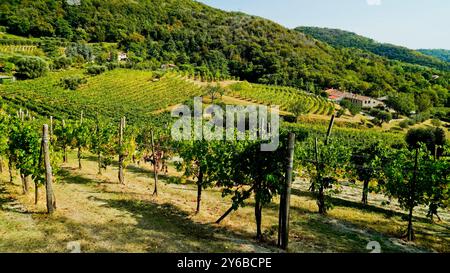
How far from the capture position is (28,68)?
72.1 metres

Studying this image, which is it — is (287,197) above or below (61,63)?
below

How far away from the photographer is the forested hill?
11812cm

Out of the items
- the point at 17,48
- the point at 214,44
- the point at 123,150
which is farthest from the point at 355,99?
the point at 17,48

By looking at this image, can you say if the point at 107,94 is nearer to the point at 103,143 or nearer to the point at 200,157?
the point at 103,143

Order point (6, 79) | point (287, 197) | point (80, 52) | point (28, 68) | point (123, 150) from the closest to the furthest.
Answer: point (287, 197) → point (123, 150) → point (6, 79) → point (28, 68) → point (80, 52)

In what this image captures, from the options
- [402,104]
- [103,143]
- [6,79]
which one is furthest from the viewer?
[402,104]

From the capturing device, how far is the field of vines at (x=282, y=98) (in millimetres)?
77562

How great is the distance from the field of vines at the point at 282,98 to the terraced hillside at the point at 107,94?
11.9 m

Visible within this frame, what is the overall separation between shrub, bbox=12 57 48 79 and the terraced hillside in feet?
7.44

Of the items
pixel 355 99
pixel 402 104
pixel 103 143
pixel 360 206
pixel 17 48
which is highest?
pixel 17 48

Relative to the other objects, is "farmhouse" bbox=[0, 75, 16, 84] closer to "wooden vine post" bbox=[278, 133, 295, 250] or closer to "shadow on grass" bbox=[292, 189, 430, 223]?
"shadow on grass" bbox=[292, 189, 430, 223]

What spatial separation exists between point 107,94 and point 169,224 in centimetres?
5945
